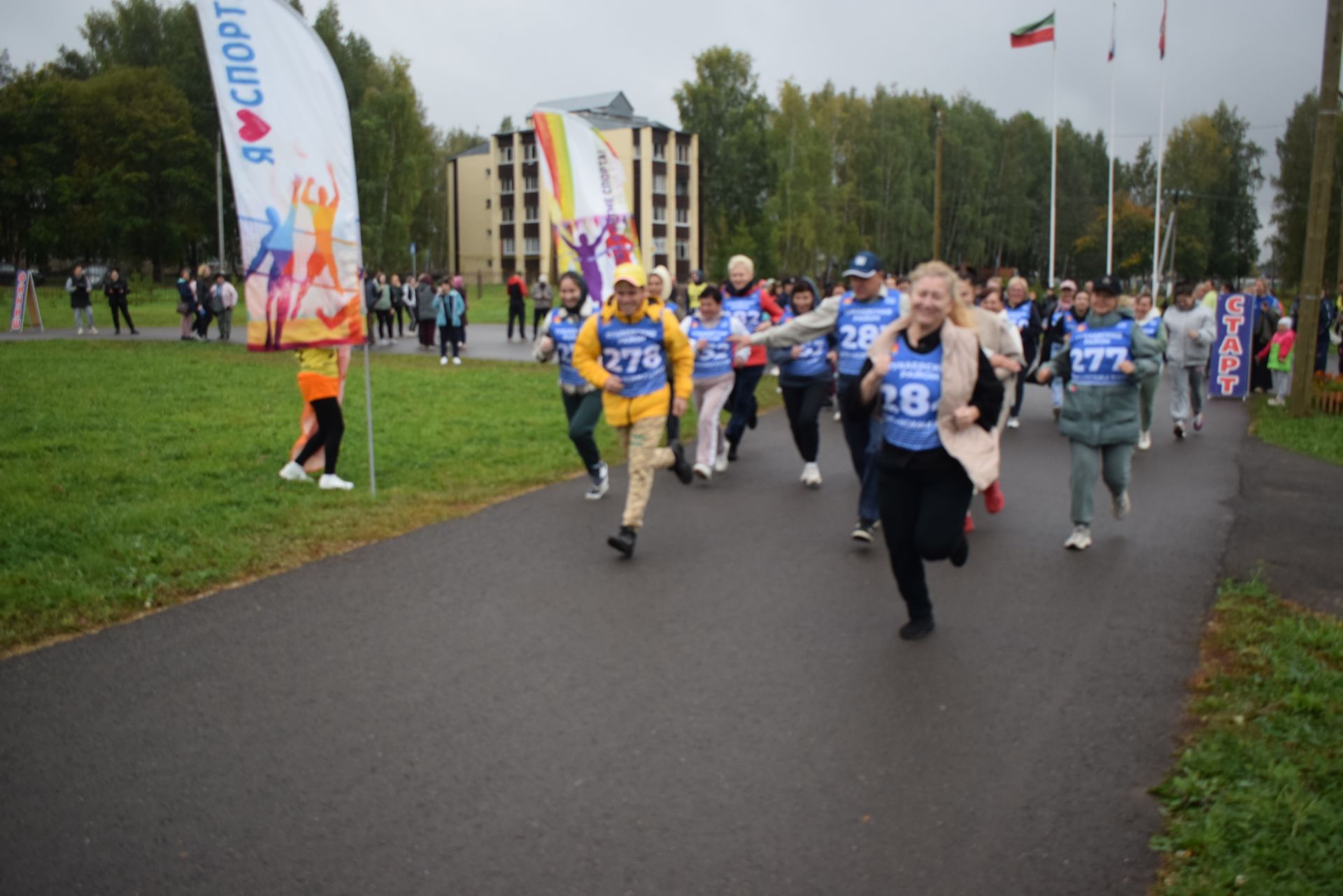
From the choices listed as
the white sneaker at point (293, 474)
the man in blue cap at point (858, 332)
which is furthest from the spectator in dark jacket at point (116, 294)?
the man in blue cap at point (858, 332)

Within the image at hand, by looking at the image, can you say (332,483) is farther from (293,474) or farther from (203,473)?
(203,473)

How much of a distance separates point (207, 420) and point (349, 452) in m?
3.27

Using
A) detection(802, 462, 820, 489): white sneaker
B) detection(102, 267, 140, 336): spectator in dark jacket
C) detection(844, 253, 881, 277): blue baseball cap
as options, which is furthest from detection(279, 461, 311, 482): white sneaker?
detection(102, 267, 140, 336): spectator in dark jacket

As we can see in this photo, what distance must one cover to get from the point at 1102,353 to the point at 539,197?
259 feet

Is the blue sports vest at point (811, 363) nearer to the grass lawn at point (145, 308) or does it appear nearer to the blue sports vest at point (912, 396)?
the blue sports vest at point (912, 396)

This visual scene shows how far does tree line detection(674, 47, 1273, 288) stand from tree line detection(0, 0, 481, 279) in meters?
20.9

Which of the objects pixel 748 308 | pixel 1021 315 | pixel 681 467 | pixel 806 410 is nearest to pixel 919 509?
pixel 681 467

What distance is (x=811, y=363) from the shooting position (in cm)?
1023

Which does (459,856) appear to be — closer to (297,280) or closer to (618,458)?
(297,280)

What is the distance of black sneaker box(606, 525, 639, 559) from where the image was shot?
24.9 feet

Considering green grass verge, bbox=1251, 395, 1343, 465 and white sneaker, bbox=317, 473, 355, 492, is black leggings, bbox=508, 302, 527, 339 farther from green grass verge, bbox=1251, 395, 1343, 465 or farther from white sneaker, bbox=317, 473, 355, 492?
white sneaker, bbox=317, 473, 355, 492

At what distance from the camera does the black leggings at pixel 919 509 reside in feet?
18.6

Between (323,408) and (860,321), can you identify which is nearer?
(860,321)

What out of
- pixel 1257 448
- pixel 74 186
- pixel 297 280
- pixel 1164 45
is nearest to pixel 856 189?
pixel 1164 45
